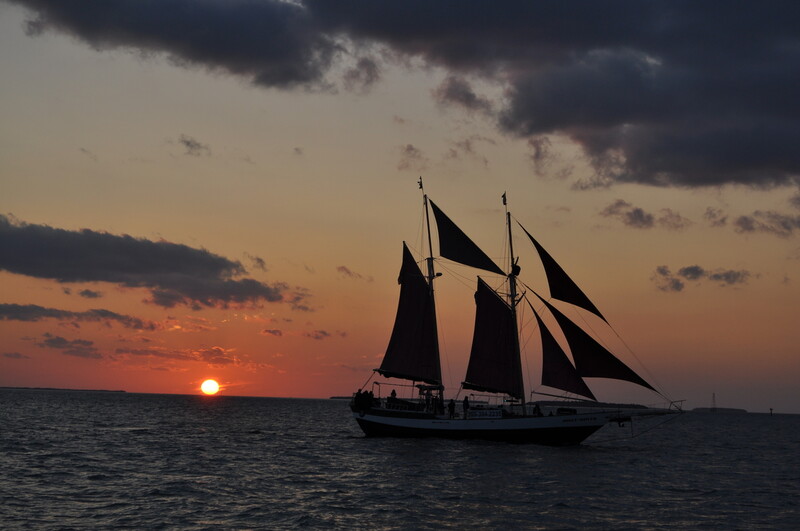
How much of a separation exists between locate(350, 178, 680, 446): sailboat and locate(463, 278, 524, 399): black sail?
0.09 meters

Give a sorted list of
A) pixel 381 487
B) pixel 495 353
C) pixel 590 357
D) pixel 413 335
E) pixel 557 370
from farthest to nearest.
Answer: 1. pixel 413 335
2. pixel 495 353
3. pixel 557 370
4. pixel 590 357
5. pixel 381 487

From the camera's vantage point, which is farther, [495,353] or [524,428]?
[495,353]

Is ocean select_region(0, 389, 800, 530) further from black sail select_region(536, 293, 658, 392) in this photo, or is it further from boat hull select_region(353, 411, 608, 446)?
black sail select_region(536, 293, 658, 392)

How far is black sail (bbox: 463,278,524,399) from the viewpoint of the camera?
71.6 metres

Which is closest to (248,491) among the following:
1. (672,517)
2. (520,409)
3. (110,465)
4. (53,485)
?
(53,485)

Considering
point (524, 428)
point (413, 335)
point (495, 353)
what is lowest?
point (524, 428)

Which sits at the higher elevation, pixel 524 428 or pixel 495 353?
pixel 495 353

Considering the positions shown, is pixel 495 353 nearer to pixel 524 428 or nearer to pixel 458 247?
pixel 524 428

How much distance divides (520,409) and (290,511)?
131ft

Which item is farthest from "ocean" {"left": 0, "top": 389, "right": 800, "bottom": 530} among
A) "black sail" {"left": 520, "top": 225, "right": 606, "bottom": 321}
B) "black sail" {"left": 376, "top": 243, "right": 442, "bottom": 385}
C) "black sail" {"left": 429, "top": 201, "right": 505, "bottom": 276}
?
"black sail" {"left": 429, "top": 201, "right": 505, "bottom": 276}

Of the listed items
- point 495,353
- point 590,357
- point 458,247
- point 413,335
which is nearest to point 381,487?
point 590,357

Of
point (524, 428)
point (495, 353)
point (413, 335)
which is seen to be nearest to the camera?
point (524, 428)

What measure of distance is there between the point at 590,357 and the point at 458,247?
16.4 meters

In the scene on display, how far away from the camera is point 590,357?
6456cm
